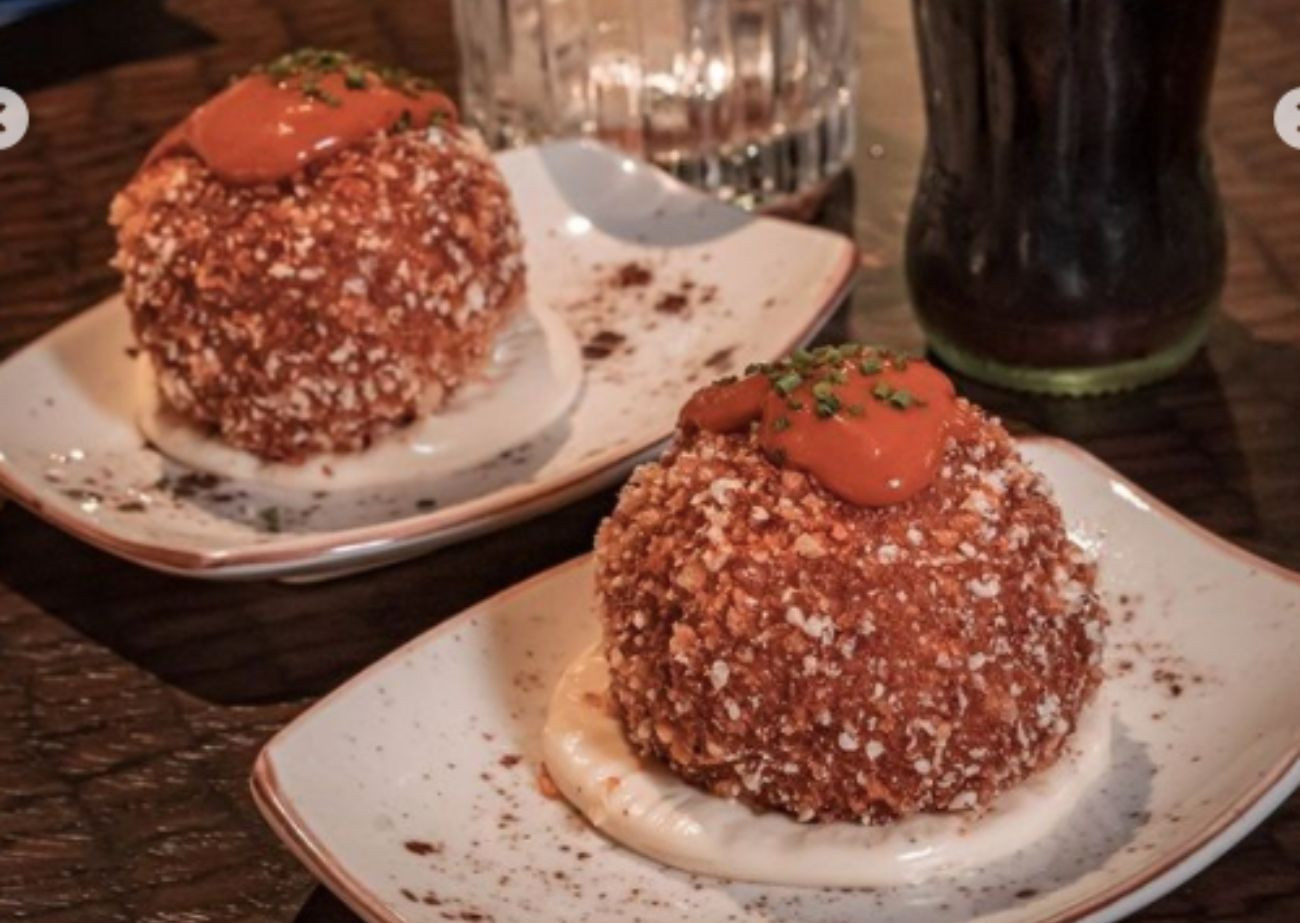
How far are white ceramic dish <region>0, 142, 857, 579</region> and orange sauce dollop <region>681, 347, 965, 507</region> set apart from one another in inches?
13.5

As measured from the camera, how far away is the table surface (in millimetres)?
1550

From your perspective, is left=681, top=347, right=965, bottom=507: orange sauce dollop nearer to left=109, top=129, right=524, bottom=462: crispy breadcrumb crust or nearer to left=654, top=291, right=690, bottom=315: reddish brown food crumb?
left=109, top=129, right=524, bottom=462: crispy breadcrumb crust

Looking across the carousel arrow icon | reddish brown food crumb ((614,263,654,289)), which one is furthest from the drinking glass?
the carousel arrow icon

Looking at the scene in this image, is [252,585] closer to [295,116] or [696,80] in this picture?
[295,116]

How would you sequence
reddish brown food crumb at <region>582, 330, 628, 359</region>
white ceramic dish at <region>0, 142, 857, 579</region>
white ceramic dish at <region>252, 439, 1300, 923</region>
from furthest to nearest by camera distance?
reddish brown food crumb at <region>582, 330, 628, 359</region>
white ceramic dish at <region>0, 142, 857, 579</region>
white ceramic dish at <region>252, 439, 1300, 923</region>

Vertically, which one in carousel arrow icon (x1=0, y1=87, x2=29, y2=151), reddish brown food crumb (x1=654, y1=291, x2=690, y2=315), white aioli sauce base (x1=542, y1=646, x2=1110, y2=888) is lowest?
carousel arrow icon (x1=0, y1=87, x2=29, y2=151)

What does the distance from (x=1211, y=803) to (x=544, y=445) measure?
2.69 feet

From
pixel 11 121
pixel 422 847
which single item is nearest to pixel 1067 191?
pixel 422 847

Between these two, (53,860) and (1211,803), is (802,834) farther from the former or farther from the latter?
(53,860)

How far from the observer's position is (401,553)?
181 cm

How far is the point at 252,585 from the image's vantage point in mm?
1900

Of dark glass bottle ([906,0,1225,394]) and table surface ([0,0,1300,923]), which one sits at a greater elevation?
dark glass bottle ([906,0,1225,394])

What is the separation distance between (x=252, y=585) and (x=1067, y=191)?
824 millimetres

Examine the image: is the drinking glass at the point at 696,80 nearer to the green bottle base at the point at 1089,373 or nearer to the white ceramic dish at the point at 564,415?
the white ceramic dish at the point at 564,415
